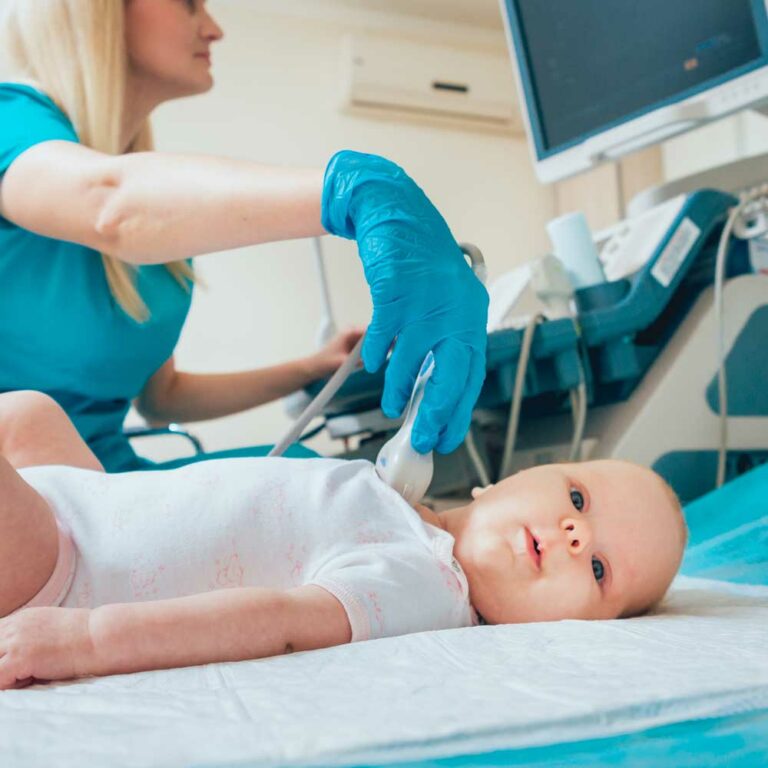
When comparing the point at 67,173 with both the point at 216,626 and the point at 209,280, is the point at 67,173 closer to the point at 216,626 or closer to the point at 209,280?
the point at 216,626

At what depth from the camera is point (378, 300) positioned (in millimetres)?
826

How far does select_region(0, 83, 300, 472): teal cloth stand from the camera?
132 centimetres

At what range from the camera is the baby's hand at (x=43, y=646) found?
0.58m

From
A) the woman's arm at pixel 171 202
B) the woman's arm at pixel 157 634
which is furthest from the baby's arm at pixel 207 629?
the woman's arm at pixel 171 202

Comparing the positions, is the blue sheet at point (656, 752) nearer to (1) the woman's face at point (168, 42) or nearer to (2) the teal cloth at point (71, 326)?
(2) the teal cloth at point (71, 326)

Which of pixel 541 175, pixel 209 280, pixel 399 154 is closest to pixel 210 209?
pixel 541 175

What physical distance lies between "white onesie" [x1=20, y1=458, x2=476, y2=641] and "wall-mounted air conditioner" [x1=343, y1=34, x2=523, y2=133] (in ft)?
8.99

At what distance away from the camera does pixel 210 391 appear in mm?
1731

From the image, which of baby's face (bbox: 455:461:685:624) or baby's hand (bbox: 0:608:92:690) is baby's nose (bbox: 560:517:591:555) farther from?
baby's hand (bbox: 0:608:92:690)

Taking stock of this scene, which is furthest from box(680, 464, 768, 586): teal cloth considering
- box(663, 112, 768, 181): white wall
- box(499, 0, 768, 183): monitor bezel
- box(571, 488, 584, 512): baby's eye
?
box(663, 112, 768, 181): white wall

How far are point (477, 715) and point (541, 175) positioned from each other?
162 centimetres

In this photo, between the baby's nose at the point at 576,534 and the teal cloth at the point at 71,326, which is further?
the teal cloth at the point at 71,326

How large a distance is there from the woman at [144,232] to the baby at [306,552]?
102mm

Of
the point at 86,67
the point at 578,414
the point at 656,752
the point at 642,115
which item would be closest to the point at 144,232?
the point at 86,67
